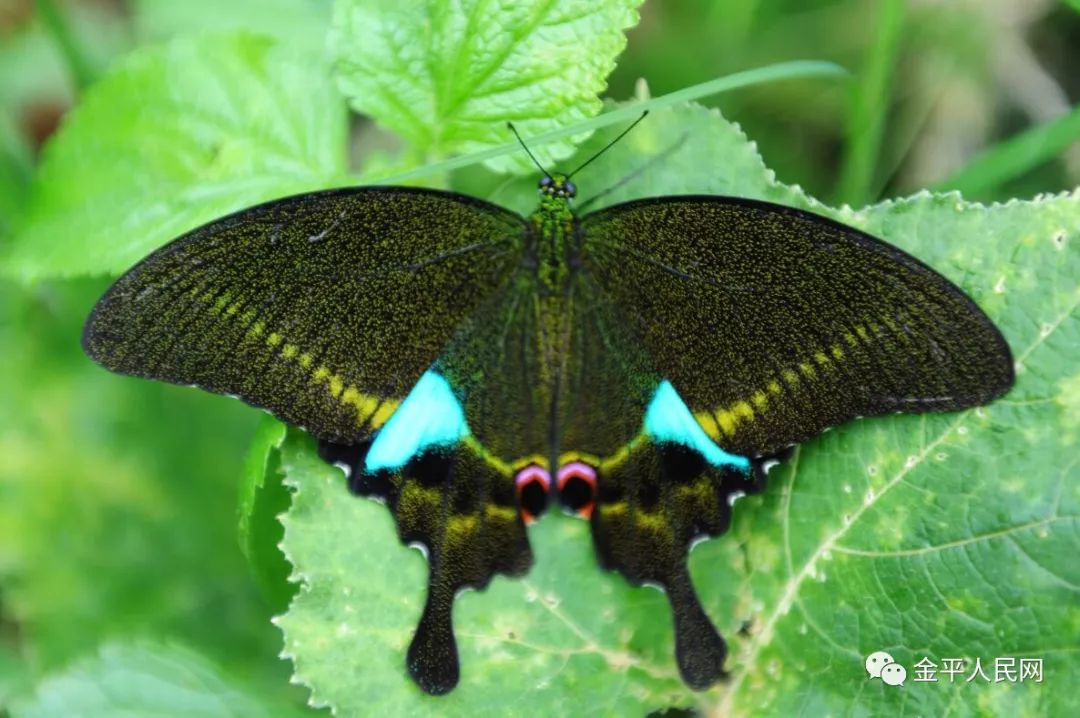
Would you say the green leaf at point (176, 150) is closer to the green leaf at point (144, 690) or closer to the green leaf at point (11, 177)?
the green leaf at point (11, 177)

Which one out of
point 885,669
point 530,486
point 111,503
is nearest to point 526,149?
point 530,486

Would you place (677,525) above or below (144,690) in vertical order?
above

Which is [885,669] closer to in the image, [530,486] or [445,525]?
[530,486]

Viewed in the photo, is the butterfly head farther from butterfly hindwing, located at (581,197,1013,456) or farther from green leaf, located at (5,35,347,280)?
green leaf, located at (5,35,347,280)

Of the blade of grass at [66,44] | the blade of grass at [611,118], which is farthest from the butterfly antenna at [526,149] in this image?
the blade of grass at [66,44]

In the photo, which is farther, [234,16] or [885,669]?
[234,16]

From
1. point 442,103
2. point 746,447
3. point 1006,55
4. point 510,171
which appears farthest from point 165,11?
point 1006,55
